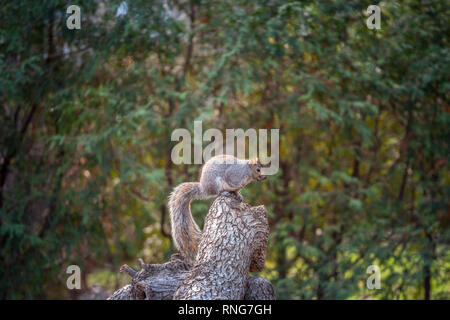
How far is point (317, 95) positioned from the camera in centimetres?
515

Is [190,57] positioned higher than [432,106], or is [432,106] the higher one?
[190,57]

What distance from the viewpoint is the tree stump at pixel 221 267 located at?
251cm

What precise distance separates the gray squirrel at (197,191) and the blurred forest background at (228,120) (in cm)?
143

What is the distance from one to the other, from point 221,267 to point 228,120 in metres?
2.83

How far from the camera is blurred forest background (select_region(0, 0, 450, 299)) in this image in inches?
189

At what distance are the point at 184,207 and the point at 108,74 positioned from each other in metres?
2.65

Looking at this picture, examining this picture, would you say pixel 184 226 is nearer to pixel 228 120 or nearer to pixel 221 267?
pixel 221 267

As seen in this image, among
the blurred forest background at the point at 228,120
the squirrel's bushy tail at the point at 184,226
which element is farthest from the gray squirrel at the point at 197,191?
the blurred forest background at the point at 228,120

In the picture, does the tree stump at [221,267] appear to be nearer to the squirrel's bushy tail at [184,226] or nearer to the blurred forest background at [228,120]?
the squirrel's bushy tail at [184,226]

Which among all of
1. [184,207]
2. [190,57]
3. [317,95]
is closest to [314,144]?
[317,95]

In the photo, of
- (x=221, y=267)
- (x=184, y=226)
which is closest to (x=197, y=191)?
(x=184, y=226)

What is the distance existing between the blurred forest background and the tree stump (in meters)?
1.70

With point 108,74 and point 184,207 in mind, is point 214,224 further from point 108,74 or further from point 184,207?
point 108,74
